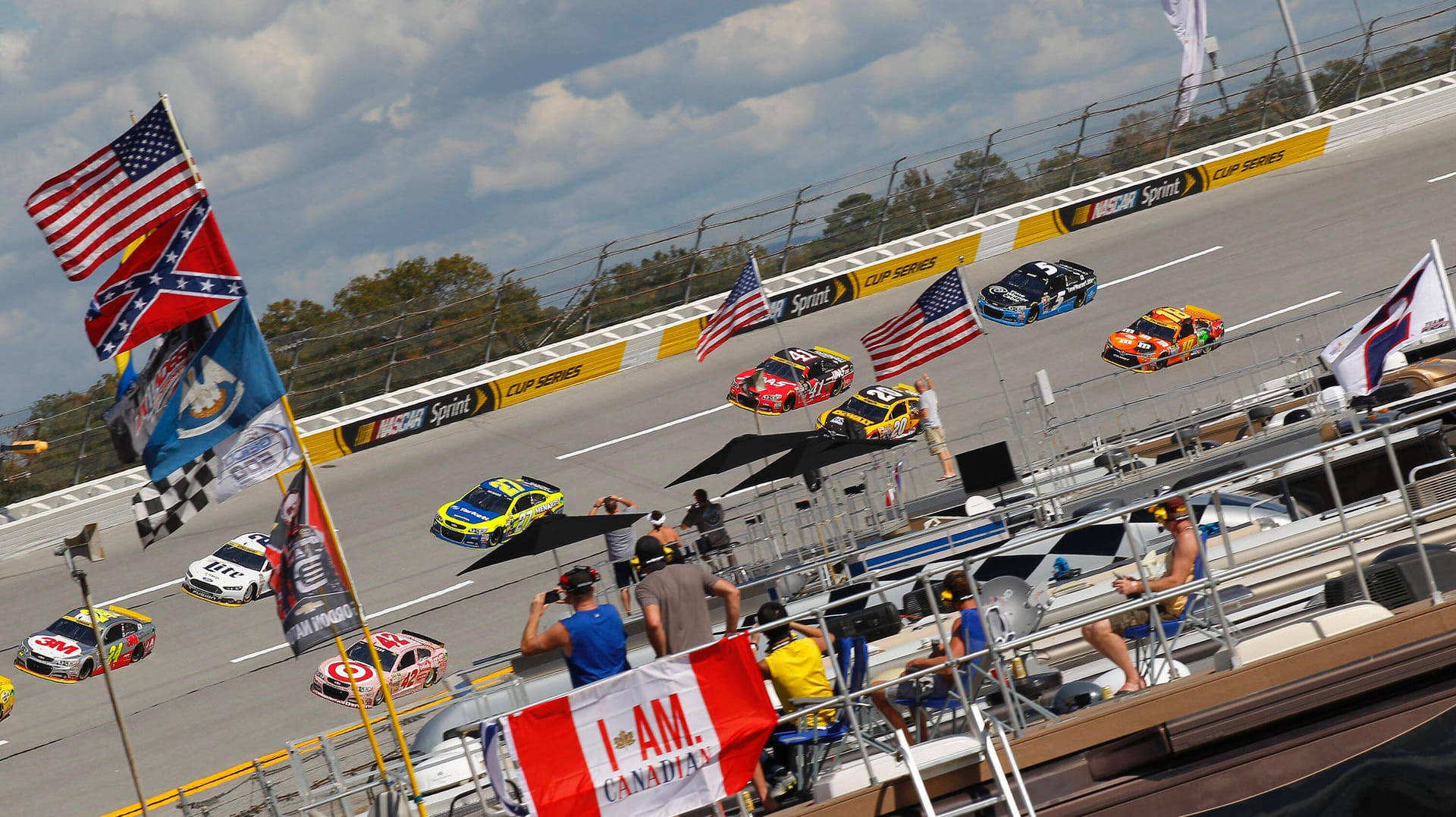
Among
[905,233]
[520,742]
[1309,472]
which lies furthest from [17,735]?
[905,233]

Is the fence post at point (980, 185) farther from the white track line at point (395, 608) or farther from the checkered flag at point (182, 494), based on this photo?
the checkered flag at point (182, 494)

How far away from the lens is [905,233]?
3419 centimetres

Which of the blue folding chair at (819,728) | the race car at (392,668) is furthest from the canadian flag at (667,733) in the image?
the race car at (392,668)

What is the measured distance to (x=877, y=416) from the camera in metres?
22.9

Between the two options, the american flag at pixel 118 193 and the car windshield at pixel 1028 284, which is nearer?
the american flag at pixel 118 193

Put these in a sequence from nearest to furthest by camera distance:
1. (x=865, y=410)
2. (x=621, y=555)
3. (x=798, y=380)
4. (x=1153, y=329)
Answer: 1. (x=621, y=555)
2. (x=865, y=410)
3. (x=1153, y=329)
4. (x=798, y=380)

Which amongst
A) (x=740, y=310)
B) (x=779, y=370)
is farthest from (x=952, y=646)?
(x=779, y=370)

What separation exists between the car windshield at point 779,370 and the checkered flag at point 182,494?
17.1 metres

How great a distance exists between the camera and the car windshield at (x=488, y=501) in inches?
887

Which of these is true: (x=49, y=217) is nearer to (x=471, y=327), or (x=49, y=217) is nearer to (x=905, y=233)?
(x=471, y=327)

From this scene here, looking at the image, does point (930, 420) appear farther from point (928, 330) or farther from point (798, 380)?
point (798, 380)

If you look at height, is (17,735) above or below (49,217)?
below

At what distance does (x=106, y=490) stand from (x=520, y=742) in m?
22.6

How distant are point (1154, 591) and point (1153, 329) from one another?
60.5 feet
